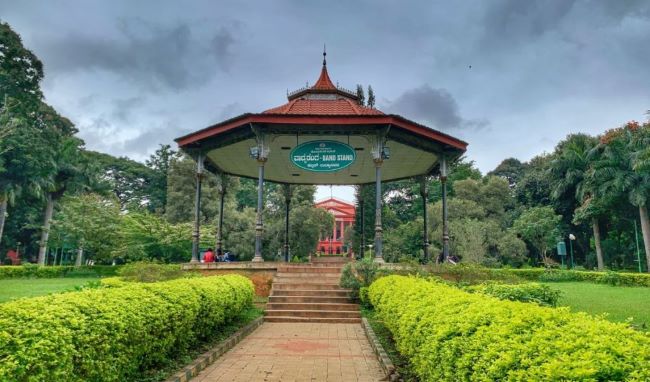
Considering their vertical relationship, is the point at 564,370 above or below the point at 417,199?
below

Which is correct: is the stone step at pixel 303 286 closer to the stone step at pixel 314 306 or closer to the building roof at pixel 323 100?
the stone step at pixel 314 306

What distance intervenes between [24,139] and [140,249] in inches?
640

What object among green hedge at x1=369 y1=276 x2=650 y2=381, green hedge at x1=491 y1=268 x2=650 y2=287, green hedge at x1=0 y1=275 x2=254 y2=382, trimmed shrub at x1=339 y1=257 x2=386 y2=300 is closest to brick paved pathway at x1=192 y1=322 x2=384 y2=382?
green hedge at x1=0 y1=275 x2=254 y2=382

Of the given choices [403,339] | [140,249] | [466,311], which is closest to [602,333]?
[466,311]

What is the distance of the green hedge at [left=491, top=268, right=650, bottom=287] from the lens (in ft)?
60.6

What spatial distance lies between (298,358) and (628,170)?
2775cm

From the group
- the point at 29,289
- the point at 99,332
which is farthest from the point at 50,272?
the point at 99,332

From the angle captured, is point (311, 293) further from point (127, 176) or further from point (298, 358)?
point (127, 176)

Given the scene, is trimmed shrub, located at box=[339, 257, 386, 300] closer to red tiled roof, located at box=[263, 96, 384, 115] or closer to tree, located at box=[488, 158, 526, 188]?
red tiled roof, located at box=[263, 96, 384, 115]

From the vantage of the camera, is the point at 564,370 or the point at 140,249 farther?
the point at 140,249

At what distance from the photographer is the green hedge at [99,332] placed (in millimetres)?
2801

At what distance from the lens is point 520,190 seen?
40.1 metres

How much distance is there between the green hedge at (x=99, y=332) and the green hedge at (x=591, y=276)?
48.1 ft

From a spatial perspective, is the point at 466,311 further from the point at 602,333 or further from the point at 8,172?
the point at 8,172
